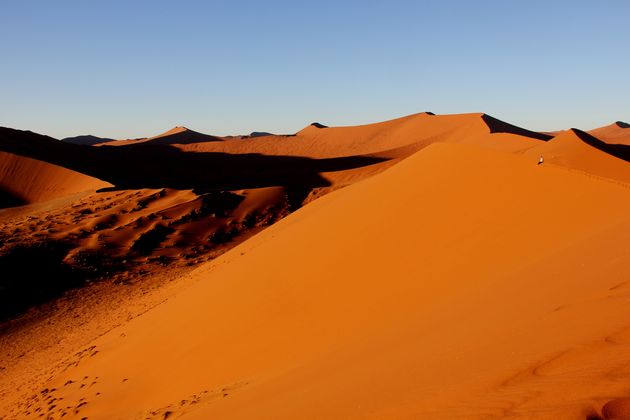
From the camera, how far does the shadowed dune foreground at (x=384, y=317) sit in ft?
9.02

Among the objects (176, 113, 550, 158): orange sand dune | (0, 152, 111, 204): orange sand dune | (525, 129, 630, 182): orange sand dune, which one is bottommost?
(0, 152, 111, 204): orange sand dune

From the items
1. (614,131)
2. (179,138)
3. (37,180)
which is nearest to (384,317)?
(37,180)

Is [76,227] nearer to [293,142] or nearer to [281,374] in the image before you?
[281,374]

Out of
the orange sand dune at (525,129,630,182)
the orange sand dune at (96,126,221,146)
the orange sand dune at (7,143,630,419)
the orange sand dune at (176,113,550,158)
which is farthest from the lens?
the orange sand dune at (96,126,221,146)

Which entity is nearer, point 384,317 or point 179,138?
point 384,317

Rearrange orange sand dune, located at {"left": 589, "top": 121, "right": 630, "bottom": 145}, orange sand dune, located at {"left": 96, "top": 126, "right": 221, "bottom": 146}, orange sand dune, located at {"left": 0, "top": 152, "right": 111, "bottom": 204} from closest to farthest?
orange sand dune, located at {"left": 0, "top": 152, "right": 111, "bottom": 204}, orange sand dune, located at {"left": 96, "top": 126, "right": 221, "bottom": 146}, orange sand dune, located at {"left": 589, "top": 121, "right": 630, "bottom": 145}

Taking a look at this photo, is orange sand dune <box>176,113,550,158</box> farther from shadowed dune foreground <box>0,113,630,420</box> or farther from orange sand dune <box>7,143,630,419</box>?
orange sand dune <box>7,143,630,419</box>

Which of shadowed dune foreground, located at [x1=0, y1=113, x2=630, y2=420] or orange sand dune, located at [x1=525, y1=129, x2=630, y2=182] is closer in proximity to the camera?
shadowed dune foreground, located at [x1=0, y1=113, x2=630, y2=420]

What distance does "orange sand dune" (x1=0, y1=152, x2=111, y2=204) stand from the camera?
23578 mm

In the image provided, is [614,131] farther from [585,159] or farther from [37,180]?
[37,180]

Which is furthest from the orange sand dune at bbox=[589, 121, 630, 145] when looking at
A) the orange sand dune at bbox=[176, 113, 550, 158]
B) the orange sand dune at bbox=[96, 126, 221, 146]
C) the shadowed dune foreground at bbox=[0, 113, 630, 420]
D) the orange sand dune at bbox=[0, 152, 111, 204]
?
the shadowed dune foreground at bbox=[0, 113, 630, 420]

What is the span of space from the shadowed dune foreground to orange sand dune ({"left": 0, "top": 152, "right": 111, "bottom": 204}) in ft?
32.6

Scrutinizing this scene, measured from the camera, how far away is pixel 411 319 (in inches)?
177

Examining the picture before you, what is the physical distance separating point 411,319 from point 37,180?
25.0m
